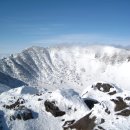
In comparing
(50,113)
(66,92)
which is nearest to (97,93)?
(66,92)

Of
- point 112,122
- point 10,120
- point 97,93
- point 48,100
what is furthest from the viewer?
point 97,93

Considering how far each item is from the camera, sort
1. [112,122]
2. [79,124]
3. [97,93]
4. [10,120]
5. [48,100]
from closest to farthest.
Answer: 1. [112,122]
2. [79,124]
3. [10,120]
4. [48,100]
5. [97,93]

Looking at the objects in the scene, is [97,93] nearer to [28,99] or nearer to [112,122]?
[28,99]

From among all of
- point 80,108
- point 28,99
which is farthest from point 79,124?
point 28,99

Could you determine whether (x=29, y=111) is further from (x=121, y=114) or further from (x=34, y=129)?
(x=121, y=114)

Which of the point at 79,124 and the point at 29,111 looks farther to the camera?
the point at 29,111

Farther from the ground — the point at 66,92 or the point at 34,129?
the point at 66,92
